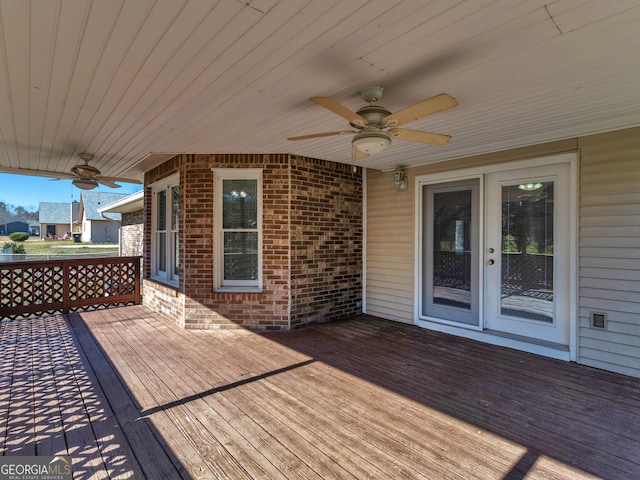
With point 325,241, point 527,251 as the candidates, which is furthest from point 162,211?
point 527,251

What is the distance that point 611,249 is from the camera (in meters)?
3.32

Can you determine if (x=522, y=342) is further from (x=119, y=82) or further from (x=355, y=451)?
(x=119, y=82)

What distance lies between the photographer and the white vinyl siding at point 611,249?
320 cm

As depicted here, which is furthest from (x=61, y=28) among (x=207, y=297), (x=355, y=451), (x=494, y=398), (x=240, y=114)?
(x=494, y=398)

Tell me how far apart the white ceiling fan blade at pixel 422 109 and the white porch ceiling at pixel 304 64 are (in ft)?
0.84

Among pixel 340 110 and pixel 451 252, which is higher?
pixel 340 110

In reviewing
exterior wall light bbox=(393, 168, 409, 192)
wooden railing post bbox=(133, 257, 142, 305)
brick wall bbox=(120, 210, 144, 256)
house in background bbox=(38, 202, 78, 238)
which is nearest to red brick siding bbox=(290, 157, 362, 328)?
exterior wall light bbox=(393, 168, 409, 192)

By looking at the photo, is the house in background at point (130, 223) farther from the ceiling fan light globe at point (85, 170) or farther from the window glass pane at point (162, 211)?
the ceiling fan light globe at point (85, 170)

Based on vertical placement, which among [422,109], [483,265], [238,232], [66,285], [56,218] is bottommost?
[66,285]

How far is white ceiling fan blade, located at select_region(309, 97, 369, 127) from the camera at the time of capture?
2176mm

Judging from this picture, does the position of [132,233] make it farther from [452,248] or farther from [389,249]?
[452,248]

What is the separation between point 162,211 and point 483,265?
17.3 ft

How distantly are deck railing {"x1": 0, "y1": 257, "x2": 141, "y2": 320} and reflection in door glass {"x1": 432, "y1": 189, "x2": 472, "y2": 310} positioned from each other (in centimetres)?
549

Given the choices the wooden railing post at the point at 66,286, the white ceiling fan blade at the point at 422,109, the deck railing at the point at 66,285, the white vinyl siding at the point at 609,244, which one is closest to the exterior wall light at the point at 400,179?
the white vinyl siding at the point at 609,244
